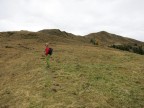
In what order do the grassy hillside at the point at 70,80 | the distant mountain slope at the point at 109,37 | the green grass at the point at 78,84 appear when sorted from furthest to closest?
the distant mountain slope at the point at 109,37
the grassy hillside at the point at 70,80
the green grass at the point at 78,84

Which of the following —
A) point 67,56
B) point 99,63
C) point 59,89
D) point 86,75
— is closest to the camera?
point 59,89

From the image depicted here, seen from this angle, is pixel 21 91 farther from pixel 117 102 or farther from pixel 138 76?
pixel 138 76

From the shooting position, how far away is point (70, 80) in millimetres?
27453

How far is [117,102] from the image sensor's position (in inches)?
918

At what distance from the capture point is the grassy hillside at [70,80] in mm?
23109

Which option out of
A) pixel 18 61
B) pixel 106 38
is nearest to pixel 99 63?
pixel 18 61

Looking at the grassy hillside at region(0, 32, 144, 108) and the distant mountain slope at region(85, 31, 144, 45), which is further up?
the distant mountain slope at region(85, 31, 144, 45)

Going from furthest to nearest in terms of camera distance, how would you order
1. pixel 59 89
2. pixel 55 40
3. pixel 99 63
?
pixel 55 40
pixel 99 63
pixel 59 89

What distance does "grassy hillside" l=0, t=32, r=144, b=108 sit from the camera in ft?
75.8

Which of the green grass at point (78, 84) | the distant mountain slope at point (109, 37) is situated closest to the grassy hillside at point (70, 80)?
the green grass at point (78, 84)

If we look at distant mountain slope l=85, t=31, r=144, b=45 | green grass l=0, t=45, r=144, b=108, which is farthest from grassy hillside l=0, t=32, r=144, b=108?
distant mountain slope l=85, t=31, r=144, b=45

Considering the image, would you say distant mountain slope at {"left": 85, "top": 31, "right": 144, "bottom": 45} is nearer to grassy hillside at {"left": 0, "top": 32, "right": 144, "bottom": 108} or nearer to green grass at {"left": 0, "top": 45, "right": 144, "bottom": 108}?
grassy hillside at {"left": 0, "top": 32, "right": 144, "bottom": 108}

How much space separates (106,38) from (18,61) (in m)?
55.4

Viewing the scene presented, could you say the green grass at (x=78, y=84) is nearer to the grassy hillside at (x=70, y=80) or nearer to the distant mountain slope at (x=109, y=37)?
the grassy hillside at (x=70, y=80)
